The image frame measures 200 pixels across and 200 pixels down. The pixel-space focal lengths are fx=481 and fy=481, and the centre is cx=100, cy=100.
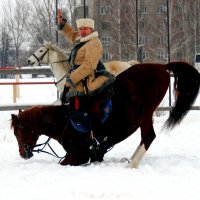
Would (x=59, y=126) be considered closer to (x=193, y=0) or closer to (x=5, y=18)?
(x=193, y=0)

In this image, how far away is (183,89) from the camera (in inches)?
220

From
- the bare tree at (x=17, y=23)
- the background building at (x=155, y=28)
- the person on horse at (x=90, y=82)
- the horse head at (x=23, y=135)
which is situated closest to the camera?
the person on horse at (x=90, y=82)

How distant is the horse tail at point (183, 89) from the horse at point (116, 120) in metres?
0.01

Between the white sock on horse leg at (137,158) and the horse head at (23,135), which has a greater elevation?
the horse head at (23,135)

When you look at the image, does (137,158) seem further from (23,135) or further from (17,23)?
(17,23)

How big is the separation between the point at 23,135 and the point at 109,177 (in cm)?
135

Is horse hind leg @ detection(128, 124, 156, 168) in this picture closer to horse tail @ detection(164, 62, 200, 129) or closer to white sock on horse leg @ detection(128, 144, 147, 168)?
white sock on horse leg @ detection(128, 144, 147, 168)

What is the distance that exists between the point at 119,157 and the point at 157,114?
537 cm

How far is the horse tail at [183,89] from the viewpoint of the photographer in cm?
557

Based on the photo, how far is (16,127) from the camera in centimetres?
541

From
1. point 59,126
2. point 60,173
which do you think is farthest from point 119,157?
point 60,173

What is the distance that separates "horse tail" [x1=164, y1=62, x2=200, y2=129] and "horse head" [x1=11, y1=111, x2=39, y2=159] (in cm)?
159

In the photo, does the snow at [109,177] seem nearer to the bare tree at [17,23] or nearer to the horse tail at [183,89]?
the horse tail at [183,89]

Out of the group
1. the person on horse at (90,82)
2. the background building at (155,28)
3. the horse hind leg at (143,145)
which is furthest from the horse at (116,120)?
the background building at (155,28)
